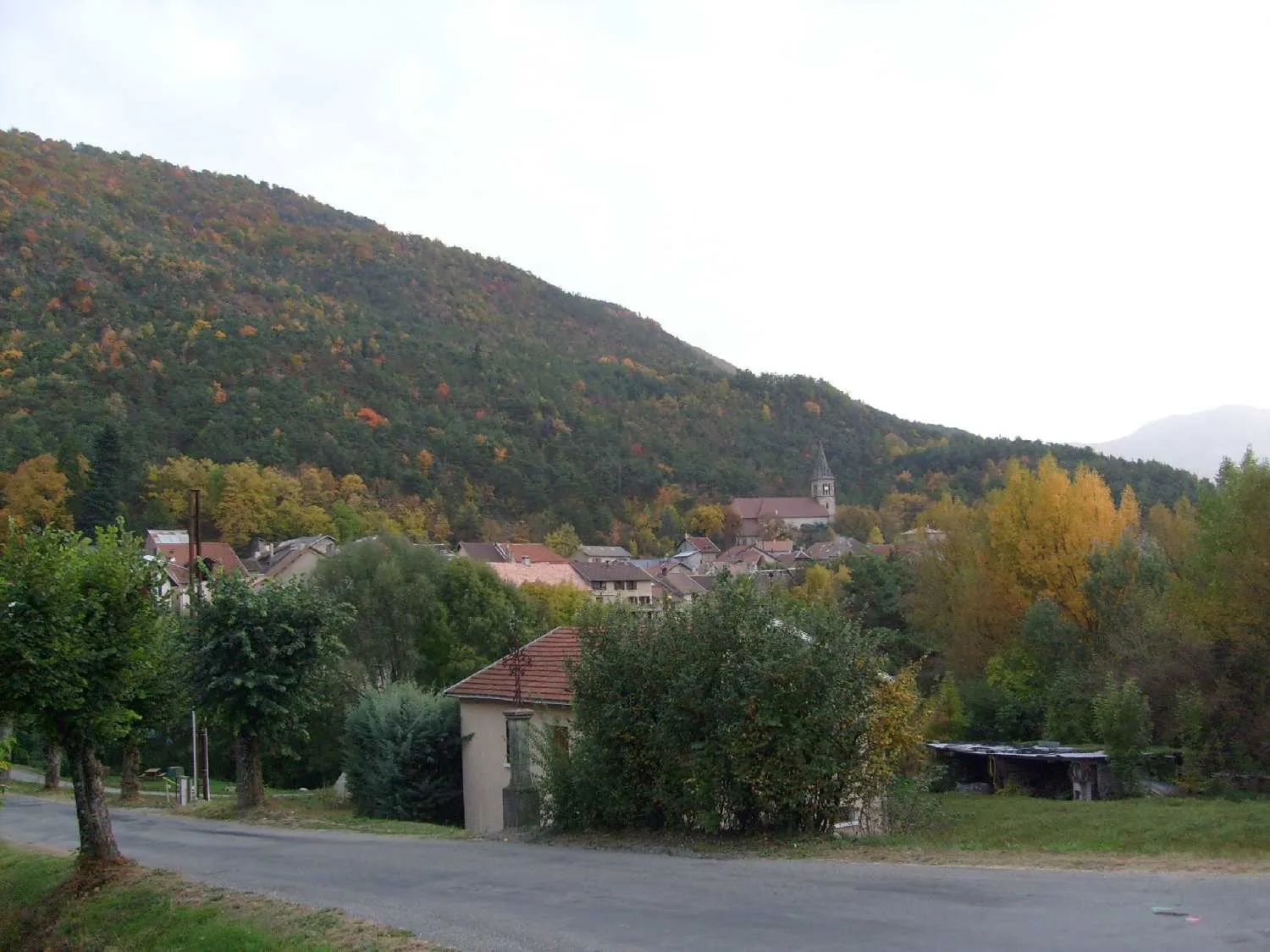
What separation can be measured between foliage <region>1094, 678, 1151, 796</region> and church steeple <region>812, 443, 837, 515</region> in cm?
11404

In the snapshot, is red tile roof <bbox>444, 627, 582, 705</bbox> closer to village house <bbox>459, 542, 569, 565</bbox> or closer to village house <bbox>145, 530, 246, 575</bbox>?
village house <bbox>145, 530, 246, 575</bbox>

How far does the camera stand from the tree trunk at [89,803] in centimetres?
1368

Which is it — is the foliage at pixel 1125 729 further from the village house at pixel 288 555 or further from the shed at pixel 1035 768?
the village house at pixel 288 555

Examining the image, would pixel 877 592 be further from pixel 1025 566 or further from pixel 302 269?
pixel 302 269

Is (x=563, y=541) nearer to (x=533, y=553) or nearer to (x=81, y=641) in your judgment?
(x=533, y=553)

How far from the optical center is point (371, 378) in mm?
101188

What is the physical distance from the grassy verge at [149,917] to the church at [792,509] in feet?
364

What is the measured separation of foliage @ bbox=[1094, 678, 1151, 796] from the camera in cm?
2378

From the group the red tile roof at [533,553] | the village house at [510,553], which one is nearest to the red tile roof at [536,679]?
the village house at [510,553]

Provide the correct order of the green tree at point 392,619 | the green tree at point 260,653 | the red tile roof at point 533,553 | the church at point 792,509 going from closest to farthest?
the green tree at point 260,653 → the green tree at point 392,619 → the red tile roof at point 533,553 → the church at point 792,509

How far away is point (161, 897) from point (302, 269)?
14350 centimetres

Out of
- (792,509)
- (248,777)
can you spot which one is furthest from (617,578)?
(248,777)

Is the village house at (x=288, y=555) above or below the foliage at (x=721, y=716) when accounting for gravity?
above

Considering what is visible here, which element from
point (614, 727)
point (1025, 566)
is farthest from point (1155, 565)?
point (614, 727)
